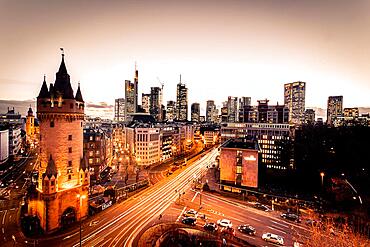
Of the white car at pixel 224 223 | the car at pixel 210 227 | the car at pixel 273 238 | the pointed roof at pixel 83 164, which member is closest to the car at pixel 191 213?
the car at pixel 210 227

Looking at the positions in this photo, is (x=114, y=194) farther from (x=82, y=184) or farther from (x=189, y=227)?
(x=189, y=227)

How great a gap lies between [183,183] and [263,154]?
93.7 feet

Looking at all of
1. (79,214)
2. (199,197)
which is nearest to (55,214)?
(79,214)

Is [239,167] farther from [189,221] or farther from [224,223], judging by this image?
[189,221]

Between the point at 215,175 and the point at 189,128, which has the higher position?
the point at 189,128

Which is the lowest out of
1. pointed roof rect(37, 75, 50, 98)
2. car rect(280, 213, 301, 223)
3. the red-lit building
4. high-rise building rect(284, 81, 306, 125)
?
car rect(280, 213, 301, 223)

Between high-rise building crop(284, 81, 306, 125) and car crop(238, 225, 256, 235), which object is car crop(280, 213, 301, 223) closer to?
car crop(238, 225, 256, 235)

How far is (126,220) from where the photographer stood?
2238cm

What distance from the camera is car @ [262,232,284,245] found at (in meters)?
18.7

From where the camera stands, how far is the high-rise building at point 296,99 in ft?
599

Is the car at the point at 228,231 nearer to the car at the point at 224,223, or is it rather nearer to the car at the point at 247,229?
the car at the point at 224,223

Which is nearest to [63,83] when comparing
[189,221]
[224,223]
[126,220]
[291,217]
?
[126,220]

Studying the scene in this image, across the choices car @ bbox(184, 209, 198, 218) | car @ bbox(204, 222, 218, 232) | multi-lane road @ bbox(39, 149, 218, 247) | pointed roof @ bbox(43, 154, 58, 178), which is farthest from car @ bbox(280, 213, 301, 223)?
pointed roof @ bbox(43, 154, 58, 178)

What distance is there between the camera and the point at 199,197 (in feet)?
98.3
